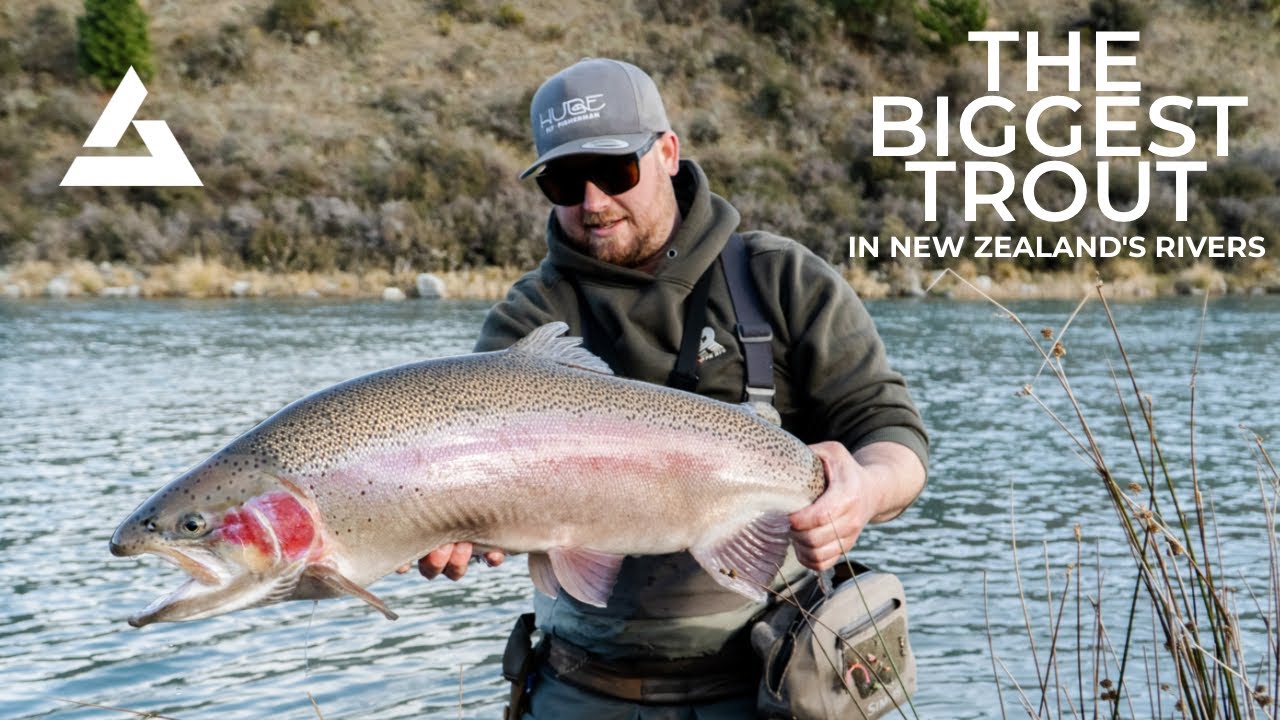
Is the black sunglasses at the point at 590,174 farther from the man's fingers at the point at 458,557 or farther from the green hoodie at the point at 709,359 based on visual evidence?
the man's fingers at the point at 458,557

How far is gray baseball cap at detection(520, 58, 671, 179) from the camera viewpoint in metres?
3.33

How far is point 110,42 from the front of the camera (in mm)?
45500

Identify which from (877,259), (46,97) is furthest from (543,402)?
(46,97)

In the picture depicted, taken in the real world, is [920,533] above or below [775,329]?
below

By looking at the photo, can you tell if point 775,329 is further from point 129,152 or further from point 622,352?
point 129,152

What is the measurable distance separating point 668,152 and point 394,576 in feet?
20.2

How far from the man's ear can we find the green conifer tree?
45498mm

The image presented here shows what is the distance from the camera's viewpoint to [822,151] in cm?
4188

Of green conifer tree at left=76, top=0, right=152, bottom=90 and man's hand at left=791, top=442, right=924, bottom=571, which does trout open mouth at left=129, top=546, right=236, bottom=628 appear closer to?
man's hand at left=791, top=442, right=924, bottom=571

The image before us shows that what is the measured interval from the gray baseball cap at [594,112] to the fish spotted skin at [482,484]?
647mm

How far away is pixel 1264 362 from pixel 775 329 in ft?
54.6

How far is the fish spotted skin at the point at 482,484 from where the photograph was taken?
2428mm

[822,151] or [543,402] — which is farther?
[822,151]

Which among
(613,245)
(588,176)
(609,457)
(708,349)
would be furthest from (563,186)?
(609,457)
